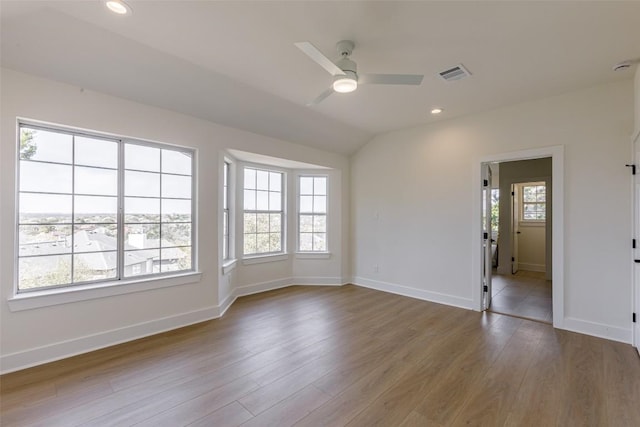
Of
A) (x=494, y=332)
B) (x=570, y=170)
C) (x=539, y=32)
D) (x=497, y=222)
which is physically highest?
(x=539, y=32)

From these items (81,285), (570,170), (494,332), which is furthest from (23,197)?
(570,170)

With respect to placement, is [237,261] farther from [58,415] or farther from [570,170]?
[570,170]

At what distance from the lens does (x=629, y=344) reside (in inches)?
117

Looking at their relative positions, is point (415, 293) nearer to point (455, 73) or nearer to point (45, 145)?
point (455, 73)

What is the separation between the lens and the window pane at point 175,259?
342 cm

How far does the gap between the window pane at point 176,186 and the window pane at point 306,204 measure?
2388mm

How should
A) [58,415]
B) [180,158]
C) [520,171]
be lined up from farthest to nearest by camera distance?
[520,171], [180,158], [58,415]

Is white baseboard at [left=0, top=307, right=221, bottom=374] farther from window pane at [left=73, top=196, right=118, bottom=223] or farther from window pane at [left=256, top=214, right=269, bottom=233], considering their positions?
window pane at [left=256, top=214, right=269, bottom=233]

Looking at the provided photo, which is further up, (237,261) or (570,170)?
(570,170)

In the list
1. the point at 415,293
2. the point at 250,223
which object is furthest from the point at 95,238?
the point at 415,293

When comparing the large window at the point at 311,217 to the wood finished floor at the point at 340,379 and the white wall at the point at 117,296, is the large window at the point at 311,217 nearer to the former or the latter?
the white wall at the point at 117,296

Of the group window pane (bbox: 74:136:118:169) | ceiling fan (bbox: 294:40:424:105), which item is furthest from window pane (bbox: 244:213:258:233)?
ceiling fan (bbox: 294:40:424:105)

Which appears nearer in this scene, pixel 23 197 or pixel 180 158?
pixel 23 197

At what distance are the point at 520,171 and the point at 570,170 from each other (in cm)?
348
